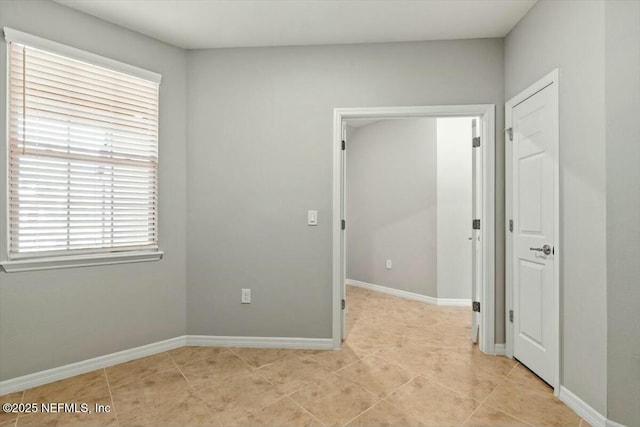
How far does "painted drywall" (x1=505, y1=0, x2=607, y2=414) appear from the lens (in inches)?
64.2

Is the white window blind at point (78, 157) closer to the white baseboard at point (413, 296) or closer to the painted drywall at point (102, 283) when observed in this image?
the painted drywall at point (102, 283)

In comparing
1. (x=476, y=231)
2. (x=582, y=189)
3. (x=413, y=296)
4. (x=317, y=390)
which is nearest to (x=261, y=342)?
(x=317, y=390)

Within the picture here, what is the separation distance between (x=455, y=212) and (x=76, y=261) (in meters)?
4.03

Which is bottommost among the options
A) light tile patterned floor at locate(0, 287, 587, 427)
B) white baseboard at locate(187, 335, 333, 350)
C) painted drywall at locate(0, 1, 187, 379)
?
light tile patterned floor at locate(0, 287, 587, 427)

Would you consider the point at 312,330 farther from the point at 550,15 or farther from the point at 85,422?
the point at 550,15

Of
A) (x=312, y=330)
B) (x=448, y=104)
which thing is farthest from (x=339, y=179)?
(x=312, y=330)

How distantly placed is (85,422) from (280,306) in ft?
4.69

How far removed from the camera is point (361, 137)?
16.5 ft

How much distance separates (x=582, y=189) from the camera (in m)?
1.74

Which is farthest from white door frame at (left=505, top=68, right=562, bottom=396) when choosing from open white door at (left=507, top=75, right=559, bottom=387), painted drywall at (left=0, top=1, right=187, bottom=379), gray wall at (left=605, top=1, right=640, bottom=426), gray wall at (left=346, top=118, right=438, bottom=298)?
painted drywall at (left=0, top=1, right=187, bottom=379)

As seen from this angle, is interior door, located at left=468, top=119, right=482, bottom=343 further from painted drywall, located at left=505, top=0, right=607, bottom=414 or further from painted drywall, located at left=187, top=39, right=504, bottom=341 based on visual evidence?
painted drywall, located at left=505, top=0, right=607, bottom=414

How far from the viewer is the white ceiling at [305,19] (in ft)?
7.07

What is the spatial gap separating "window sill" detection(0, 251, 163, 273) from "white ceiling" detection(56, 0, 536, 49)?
5.92ft

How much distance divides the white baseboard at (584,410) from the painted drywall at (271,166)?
164cm
